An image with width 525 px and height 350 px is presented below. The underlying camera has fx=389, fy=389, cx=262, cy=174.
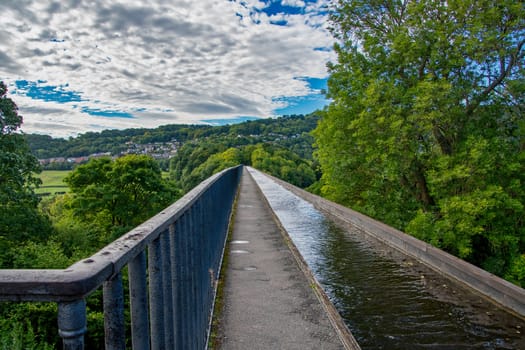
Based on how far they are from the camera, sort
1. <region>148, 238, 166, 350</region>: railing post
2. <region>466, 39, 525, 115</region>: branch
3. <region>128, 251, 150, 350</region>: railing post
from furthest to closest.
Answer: <region>466, 39, 525, 115</region>: branch → <region>148, 238, 166, 350</region>: railing post → <region>128, 251, 150, 350</region>: railing post

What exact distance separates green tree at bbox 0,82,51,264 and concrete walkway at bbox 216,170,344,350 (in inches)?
656

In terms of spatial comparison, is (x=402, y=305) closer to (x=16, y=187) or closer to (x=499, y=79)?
(x=499, y=79)

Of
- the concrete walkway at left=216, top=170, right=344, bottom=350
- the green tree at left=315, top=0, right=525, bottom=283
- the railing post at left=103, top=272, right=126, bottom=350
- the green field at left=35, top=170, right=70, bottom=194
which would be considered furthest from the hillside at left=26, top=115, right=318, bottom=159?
the railing post at left=103, top=272, right=126, bottom=350

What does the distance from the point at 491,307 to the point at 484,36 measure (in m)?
12.8

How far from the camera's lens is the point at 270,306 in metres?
3.95

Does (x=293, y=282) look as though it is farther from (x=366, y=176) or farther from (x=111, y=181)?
(x=111, y=181)

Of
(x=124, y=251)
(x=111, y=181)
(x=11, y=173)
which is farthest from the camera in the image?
(x=111, y=181)

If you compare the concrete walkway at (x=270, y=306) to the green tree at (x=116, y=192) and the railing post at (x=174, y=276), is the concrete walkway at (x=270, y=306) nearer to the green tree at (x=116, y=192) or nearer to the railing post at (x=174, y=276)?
the railing post at (x=174, y=276)

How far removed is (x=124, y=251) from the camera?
3.88 feet

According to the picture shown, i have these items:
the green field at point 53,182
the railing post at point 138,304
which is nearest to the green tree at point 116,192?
the green field at point 53,182

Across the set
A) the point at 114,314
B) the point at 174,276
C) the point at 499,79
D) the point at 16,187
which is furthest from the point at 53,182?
the point at 114,314

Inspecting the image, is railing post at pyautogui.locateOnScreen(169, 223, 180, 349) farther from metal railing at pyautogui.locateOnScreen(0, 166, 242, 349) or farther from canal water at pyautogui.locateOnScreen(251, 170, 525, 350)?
canal water at pyautogui.locateOnScreen(251, 170, 525, 350)

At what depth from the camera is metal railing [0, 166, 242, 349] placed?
2.84ft

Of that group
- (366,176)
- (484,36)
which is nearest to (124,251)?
(484,36)
